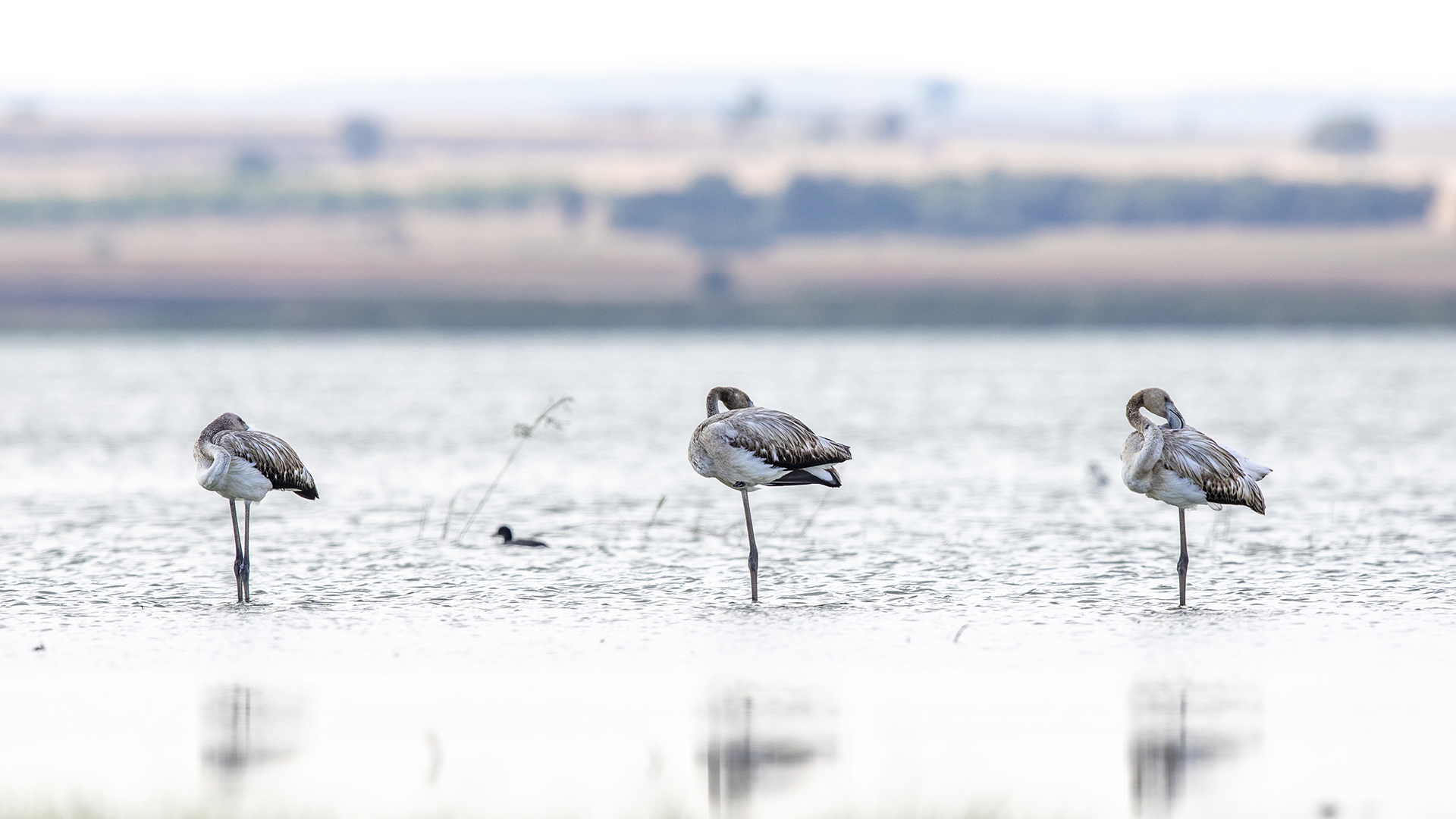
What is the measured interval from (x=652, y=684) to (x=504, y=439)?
2292 centimetres

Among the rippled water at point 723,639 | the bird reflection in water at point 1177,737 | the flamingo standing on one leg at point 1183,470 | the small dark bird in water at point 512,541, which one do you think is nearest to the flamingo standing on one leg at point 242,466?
the rippled water at point 723,639

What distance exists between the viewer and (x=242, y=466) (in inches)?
589

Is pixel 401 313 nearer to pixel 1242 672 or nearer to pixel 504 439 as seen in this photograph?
pixel 504 439

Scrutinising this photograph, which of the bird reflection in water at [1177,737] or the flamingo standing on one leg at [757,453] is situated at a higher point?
the flamingo standing on one leg at [757,453]

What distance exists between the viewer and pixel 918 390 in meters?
50.8

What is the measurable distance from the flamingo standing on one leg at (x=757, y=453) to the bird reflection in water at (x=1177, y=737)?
452 cm

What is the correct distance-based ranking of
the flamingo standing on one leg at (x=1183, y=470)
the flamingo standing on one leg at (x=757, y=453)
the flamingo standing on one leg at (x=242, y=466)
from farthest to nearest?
1. the flamingo standing on one leg at (x=242, y=466)
2. the flamingo standing on one leg at (x=757, y=453)
3. the flamingo standing on one leg at (x=1183, y=470)

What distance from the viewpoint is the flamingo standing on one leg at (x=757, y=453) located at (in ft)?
48.4

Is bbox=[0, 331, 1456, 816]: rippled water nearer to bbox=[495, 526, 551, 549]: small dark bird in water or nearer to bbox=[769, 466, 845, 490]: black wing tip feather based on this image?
bbox=[495, 526, 551, 549]: small dark bird in water

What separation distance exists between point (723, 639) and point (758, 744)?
10.8ft

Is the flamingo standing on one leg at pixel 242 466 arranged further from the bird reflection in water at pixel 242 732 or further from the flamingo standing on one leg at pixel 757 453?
the bird reflection in water at pixel 242 732

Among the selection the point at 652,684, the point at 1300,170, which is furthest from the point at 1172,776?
the point at 1300,170

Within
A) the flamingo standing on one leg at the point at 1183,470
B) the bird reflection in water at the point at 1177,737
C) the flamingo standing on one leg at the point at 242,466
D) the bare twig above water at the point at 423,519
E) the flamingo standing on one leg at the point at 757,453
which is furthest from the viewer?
the bare twig above water at the point at 423,519

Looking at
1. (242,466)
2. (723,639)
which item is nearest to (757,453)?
(723,639)
